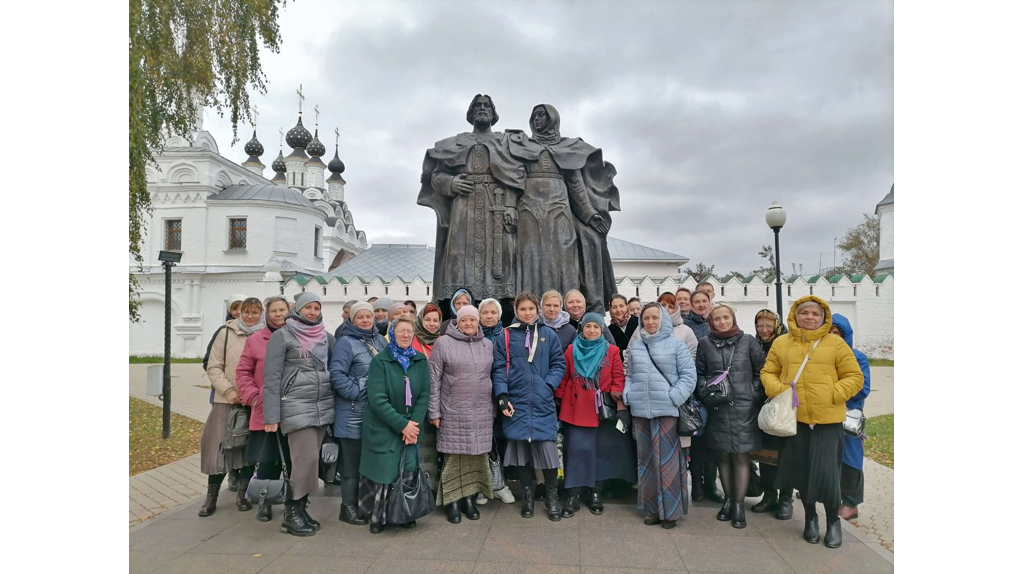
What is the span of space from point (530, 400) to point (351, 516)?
1.50 m

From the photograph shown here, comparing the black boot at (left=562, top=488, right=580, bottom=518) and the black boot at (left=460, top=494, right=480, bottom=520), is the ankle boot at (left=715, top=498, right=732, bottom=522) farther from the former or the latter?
the black boot at (left=460, top=494, right=480, bottom=520)

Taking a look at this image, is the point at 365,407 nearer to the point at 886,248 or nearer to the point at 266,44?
the point at 266,44

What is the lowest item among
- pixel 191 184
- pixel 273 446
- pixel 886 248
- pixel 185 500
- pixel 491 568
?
pixel 185 500

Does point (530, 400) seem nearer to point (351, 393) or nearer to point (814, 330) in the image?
point (351, 393)

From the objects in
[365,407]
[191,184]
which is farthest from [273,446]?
[191,184]

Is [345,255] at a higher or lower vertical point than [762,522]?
higher

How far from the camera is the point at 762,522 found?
4109 millimetres

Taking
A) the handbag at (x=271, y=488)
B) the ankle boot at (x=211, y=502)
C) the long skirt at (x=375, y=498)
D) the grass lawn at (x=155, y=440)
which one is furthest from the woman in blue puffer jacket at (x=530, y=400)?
the grass lawn at (x=155, y=440)

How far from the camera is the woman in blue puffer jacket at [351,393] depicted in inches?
158

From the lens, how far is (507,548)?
141 inches

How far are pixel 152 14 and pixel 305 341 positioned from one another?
5.73 meters

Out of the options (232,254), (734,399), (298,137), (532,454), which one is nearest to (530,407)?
(532,454)

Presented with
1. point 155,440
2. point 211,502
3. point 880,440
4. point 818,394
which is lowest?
point 155,440

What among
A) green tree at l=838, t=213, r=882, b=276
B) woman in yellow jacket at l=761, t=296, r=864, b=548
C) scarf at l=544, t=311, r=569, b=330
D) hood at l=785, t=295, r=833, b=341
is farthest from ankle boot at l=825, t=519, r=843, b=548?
green tree at l=838, t=213, r=882, b=276
